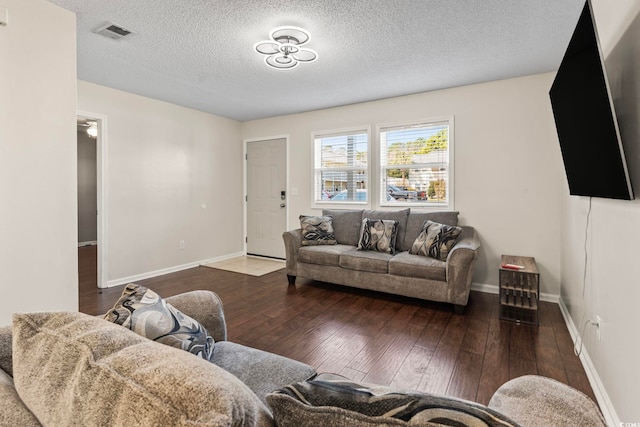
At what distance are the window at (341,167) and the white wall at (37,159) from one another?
129 inches

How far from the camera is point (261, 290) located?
3.88 metres

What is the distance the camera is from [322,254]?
389cm

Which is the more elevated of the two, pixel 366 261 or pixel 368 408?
pixel 368 408

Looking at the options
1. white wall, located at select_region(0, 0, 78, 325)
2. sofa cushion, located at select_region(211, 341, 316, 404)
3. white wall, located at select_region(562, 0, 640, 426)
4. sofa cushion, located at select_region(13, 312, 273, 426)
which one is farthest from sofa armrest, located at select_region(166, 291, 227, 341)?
white wall, located at select_region(562, 0, 640, 426)

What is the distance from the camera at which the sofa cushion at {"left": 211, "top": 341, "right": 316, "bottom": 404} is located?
46.8 inches

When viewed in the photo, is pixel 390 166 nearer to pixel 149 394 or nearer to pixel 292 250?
pixel 292 250

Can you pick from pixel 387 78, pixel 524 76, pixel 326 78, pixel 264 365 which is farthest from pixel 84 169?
pixel 524 76

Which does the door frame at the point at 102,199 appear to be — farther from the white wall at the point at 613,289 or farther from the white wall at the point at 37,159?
the white wall at the point at 613,289

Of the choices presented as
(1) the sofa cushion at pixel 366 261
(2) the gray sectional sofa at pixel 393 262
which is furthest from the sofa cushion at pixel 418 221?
(1) the sofa cushion at pixel 366 261

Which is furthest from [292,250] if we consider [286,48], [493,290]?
[493,290]

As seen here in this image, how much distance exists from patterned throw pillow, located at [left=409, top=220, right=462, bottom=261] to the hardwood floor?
0.54 meters

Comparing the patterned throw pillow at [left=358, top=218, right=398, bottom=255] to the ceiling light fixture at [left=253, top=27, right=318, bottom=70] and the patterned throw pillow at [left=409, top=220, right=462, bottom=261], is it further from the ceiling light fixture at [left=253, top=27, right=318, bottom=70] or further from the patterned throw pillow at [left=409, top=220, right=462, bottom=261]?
the ceiling light fixture at [left=253, top=27, right=318, bottom=70]

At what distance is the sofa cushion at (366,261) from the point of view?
137 inches

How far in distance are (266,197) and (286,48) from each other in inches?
126
